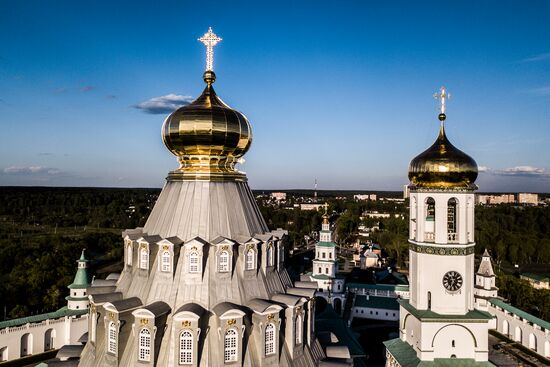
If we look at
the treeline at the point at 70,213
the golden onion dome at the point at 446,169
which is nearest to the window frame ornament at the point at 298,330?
the golden onion dome at the point at 446,169

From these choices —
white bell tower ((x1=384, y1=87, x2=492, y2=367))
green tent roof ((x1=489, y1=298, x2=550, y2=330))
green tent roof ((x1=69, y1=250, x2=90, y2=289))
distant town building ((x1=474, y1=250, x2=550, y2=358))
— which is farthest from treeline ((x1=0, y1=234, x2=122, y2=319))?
green tent roof ((x1=489, y1=298, x2=550, y2=330))

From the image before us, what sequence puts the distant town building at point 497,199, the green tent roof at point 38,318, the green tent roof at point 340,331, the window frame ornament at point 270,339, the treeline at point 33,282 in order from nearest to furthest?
the window frame ornament at point 270,339 → the green tent roof at point 340,331 → the green tent roof at point 38,318 → the treeline at point 33,282 → the distant town building at point 497,199

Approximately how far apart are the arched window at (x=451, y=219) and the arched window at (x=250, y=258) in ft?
30.5

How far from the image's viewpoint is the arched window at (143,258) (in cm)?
810

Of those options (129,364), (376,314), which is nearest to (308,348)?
(129,364)

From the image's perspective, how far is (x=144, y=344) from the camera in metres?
7.26

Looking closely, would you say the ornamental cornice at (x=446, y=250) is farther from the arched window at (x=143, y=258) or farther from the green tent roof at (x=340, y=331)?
the arched window at (x=143, y=258)

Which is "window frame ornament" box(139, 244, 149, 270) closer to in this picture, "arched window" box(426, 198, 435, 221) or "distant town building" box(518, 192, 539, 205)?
"arched window" box(426, 198, 435, 221)

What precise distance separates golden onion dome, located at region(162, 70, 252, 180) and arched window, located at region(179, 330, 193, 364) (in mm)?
3130

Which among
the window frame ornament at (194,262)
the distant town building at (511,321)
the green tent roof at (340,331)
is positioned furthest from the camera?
the distant town building at (511,321)

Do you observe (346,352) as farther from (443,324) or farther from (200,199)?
(443,324)

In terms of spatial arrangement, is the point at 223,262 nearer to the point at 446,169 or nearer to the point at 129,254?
the point at 129,254

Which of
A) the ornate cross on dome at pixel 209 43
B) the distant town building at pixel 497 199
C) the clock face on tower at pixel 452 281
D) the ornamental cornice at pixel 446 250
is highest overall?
the ornate cross on dome at pixel 209 43

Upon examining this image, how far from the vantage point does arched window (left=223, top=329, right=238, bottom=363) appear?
23.8ft
